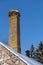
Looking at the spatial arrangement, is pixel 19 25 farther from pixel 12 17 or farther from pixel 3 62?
pixel 3 62

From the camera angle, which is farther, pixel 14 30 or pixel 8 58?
pixel 14 30

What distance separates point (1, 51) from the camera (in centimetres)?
1147

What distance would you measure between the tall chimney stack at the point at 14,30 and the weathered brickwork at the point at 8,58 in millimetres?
4651

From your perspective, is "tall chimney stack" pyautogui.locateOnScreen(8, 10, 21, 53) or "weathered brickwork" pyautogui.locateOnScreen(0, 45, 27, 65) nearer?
"weathered brickwork" pyautogui.locateOnScreen(0, 45, 27, 65)

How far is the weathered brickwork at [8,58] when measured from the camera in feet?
35.8

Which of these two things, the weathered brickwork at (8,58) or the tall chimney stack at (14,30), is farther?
the tall chimney stack at (14,30)

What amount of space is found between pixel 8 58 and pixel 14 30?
556 centimetres

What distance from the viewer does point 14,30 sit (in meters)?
16.6

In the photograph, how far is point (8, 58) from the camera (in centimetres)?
1117

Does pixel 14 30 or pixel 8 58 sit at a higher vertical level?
pixel 8 58

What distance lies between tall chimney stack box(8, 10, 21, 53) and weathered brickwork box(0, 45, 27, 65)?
4.65 meters

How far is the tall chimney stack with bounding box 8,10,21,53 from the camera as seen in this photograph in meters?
16.2

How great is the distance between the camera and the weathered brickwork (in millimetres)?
10918

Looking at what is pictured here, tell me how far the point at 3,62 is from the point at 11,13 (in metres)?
6.56
